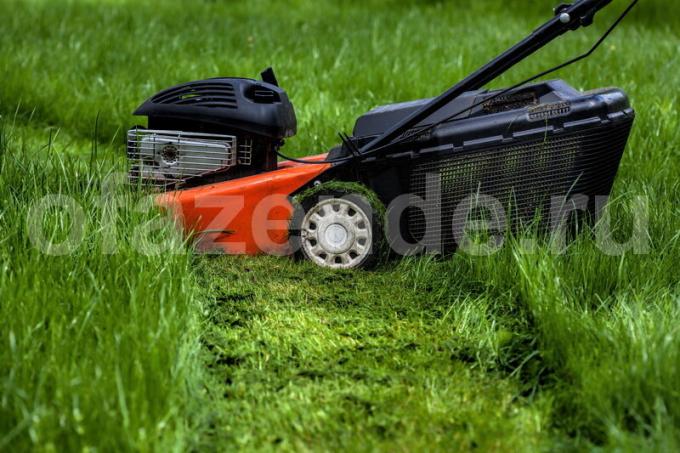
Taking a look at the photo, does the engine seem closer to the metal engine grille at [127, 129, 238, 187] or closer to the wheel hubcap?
the metal engine grille at [127, 129, 238, 187]

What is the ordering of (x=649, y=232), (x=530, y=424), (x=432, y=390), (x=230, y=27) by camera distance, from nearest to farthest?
(x=530, y=424)
(x=432, y=390)
(x=649, y=232)
(x=230, y=27)

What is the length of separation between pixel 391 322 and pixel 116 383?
1.04m

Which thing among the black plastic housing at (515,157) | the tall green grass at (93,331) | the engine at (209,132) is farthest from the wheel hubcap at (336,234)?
the tall green grass at (93,331)

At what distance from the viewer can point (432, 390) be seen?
237 centimetres

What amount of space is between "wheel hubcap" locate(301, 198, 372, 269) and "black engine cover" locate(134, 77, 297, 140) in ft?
1.12

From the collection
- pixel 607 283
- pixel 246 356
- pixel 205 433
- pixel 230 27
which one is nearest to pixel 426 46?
pixel 230 27

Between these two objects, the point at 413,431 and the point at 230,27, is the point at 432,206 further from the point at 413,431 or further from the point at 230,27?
the point at 230,27

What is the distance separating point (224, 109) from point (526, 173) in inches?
42.3

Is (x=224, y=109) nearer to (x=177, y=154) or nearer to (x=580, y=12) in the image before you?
(x=177, y=154)

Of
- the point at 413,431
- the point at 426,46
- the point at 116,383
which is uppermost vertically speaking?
the point at 426,46

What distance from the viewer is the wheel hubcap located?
3.20m

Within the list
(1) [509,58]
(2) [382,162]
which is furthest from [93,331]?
(1) [509,58]

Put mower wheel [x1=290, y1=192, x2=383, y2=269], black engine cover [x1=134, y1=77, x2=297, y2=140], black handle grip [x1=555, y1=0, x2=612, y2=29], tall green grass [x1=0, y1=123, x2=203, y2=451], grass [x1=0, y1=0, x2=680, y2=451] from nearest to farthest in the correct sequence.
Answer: tall green grass [x1=0, y1=123, x2=203, y2=451], grass [x1=0, y1=0, x2=680, y2=451], black handle grip [x1=555, y1=0, x2=612, y2=29], mower wheel [x1=290, y1=192, x2=383, y2=269], black engine cover [x1=134, y1=77, x2=297, y2=140]

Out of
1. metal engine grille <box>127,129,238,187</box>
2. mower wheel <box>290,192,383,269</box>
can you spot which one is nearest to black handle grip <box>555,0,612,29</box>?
mower wheel <box>290,192,383,269</box>
